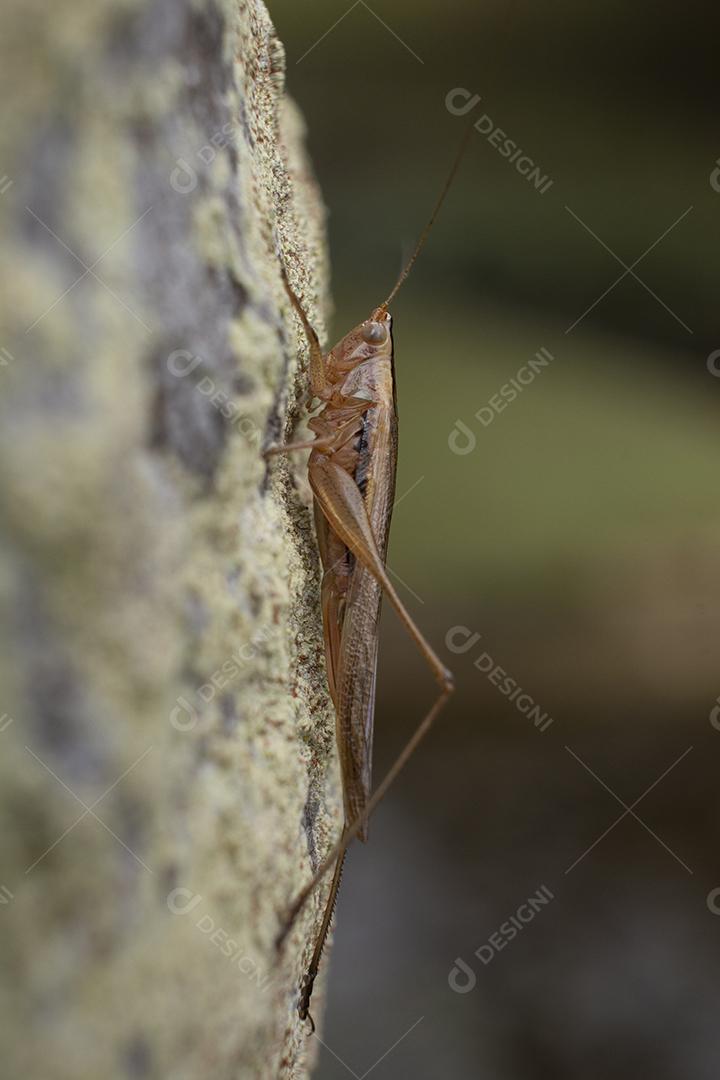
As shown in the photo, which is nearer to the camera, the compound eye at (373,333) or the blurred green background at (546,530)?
the compound eye at (373,333)

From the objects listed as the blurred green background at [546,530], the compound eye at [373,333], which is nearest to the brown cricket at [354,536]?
the compound eye at [373,333]

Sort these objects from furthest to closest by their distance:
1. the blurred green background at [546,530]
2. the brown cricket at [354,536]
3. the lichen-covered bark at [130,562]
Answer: the blurred green background at [546,530], the brown cricket at [354,536], the lichen-covered bark at [130,562]

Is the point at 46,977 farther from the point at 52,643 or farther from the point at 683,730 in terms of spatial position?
the point at 683,730

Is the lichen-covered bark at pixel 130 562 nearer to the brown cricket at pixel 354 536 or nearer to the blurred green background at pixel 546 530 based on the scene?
the brown cricket at pixel 354 536

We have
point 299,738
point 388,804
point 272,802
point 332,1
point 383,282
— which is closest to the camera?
point 272,802

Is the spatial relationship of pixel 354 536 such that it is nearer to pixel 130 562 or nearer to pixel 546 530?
pixel 130 562

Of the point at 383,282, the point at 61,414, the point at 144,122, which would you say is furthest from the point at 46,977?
the point at 383,282

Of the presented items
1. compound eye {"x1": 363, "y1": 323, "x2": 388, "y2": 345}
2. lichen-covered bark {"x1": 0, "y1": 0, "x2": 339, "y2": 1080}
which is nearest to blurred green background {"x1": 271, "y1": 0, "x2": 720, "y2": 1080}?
compound eye {"x1": 363, "y1": 323, "x2": 388, "y2": 345}
